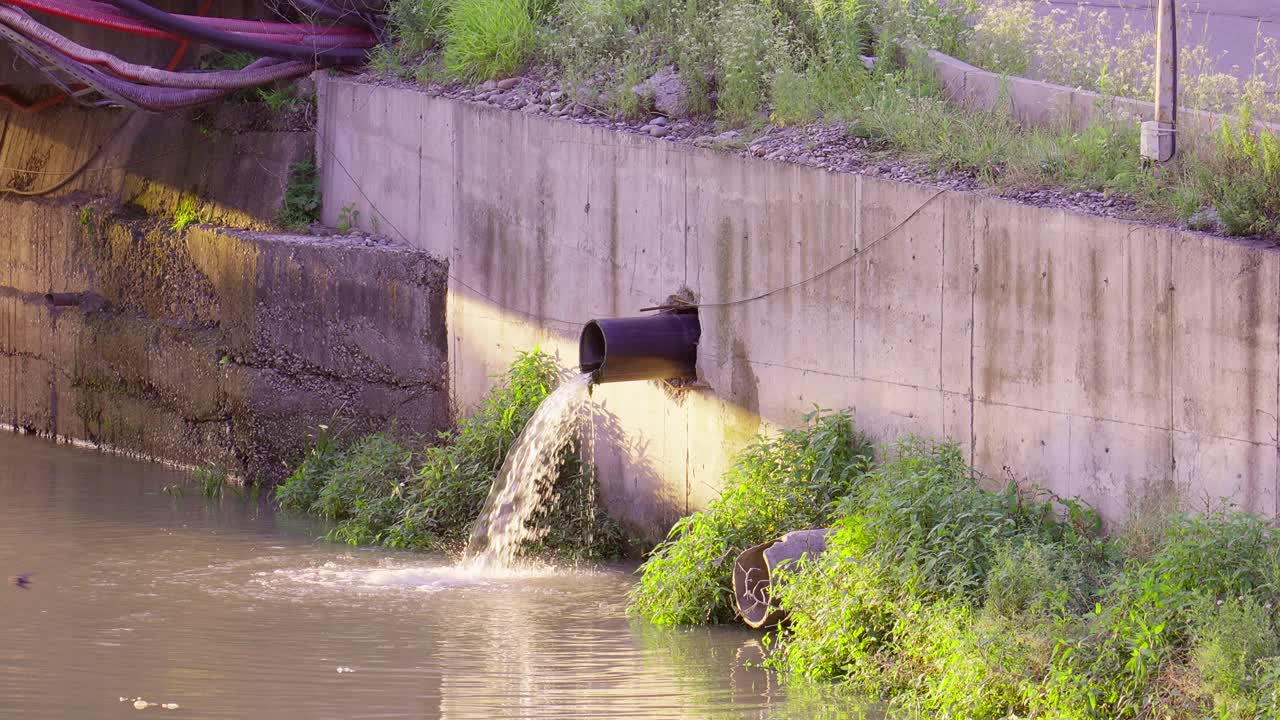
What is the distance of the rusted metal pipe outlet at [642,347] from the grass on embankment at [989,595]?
1.19 metres

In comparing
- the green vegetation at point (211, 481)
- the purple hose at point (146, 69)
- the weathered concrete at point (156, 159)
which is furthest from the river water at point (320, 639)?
the purple hose at point (146, 69)

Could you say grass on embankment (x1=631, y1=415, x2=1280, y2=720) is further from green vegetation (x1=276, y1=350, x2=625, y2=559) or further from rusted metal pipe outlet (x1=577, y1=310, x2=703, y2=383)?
green vegetation (x1=276, y1=350, x2=625, y2=559)

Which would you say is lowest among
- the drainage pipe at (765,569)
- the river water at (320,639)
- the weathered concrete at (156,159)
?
the river water at (320,639)

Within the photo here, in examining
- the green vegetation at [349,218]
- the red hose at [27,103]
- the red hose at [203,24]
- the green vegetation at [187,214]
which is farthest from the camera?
the red hose at [27,103]

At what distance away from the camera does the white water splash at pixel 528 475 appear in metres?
11.0

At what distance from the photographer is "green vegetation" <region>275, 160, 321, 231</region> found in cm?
1406

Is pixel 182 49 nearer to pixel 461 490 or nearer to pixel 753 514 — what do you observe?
pixel 461 490

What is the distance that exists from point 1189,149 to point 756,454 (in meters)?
2.91

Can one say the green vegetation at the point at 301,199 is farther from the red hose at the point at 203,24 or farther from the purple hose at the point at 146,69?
the red hose at the point at 203,24

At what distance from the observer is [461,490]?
1154cm

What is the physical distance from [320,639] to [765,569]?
94.7 inches

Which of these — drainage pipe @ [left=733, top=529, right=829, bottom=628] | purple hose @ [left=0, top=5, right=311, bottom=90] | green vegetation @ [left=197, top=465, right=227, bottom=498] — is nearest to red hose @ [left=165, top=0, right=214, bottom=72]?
purple hose @ [left=0, top=5, right=311, bottom=90]

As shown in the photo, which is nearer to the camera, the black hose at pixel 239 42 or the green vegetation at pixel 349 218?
the black hose at pixel 239 42

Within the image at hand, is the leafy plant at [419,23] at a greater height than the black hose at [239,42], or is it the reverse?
the leafy plant at [419,23]
